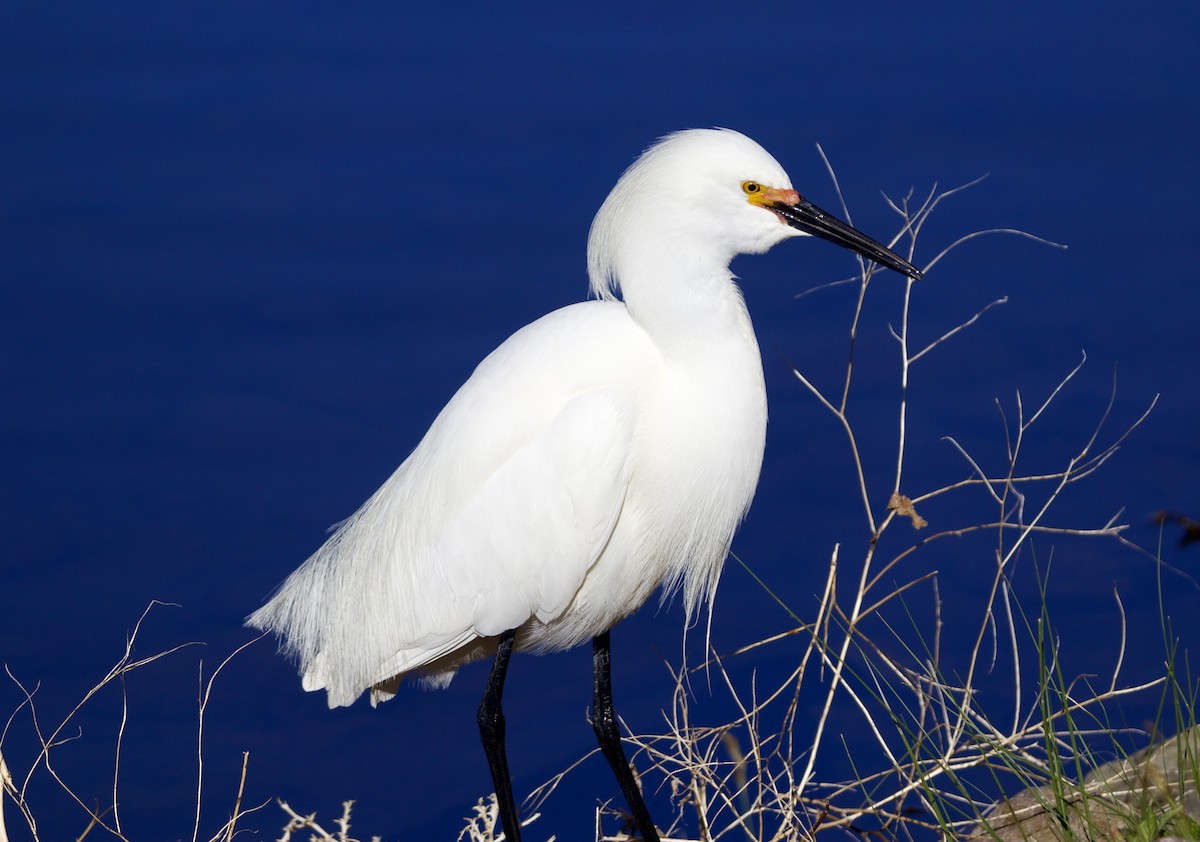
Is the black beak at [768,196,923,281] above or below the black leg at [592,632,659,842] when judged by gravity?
above

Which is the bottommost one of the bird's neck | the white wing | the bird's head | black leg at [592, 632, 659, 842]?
black leg at [592, 632, 659, 842]

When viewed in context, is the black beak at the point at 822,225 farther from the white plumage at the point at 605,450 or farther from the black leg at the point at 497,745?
the black leg at the point at 497,745

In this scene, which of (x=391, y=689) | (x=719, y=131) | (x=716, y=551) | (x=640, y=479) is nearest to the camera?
(x=719, y=131)

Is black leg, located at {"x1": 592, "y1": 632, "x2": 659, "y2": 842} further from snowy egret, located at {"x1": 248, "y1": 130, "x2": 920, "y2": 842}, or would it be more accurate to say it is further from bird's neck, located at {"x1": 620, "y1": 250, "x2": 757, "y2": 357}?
bird's neck, located at {"x1": 620, "y1": 250, "x2": 757, "y2": 357}

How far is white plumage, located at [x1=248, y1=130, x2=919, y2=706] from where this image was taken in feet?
7.84

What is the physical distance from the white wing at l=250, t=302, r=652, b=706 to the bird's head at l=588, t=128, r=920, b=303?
0.23 m

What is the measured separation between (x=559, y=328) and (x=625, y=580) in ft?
1.75

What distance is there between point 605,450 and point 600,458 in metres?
0.02

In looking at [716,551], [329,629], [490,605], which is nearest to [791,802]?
[716,551]

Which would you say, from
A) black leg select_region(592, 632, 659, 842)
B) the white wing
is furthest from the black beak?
black leg select_region(592, 632, 659, 842)

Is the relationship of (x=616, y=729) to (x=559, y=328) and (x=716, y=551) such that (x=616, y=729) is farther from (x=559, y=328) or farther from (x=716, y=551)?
(x=559, y=328)

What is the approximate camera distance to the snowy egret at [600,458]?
2.39 meters

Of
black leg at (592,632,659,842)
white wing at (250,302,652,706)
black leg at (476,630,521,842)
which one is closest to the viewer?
white wing at (250,302,652,706)

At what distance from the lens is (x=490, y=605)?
8.80ft
